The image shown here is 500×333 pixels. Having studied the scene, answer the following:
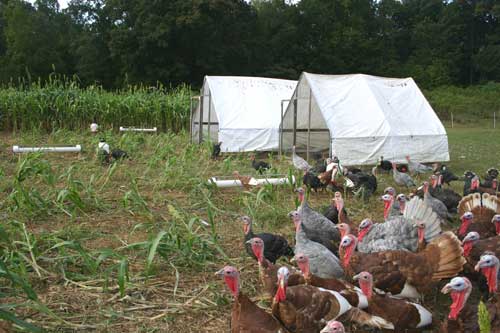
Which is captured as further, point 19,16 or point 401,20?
point 401,20

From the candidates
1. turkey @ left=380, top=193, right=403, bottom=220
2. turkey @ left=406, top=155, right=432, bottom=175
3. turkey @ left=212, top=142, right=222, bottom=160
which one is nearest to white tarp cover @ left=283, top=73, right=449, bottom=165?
turkey @ left=406, top=155, right=432, bottom=175

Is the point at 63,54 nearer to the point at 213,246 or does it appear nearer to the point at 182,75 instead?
the point at 182,75

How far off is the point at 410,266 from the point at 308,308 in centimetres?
112

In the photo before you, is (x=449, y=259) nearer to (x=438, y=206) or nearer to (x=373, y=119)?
(x=438, y=206)

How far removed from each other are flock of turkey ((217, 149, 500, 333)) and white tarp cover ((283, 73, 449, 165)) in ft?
16.9

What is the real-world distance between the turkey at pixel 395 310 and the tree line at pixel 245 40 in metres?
28.4

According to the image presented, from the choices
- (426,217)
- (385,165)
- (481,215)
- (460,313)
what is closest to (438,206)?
(481,215)

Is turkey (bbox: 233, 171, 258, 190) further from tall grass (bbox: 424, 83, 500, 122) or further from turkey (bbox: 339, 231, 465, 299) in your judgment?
tall grass (bbox: 424, 83, 500, 122)

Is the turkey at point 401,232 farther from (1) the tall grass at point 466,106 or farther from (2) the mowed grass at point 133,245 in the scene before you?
(1) the tall grass at point 466,106

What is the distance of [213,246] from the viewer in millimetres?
4719

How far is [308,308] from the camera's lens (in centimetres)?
315

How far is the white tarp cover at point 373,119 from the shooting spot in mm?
10641

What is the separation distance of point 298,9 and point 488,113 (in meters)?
26.6

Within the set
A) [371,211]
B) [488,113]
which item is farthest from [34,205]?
[488,113]
